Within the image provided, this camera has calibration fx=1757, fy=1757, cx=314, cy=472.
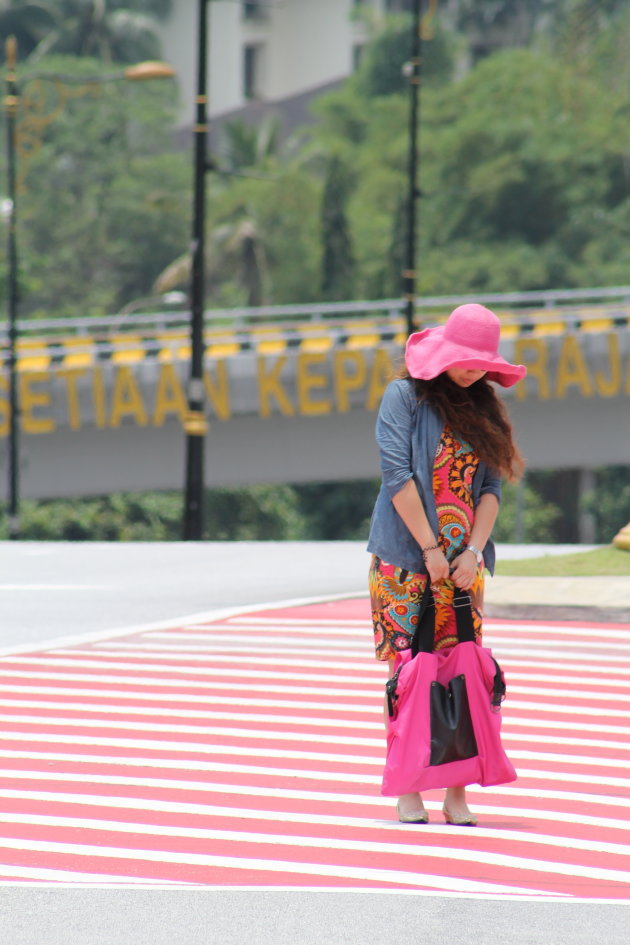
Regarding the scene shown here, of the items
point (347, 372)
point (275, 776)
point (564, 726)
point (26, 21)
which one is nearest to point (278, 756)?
point (275, 776)

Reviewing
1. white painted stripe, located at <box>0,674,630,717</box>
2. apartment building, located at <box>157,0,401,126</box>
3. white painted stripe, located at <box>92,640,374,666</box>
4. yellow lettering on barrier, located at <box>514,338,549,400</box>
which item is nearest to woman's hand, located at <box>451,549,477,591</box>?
white painted stripe, located at <box>0,674,630,717</box>

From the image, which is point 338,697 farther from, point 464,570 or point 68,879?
point 68,879

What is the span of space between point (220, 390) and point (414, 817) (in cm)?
3046

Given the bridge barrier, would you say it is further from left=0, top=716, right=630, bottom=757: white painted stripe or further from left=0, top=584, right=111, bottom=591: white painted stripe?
left=0, top=716, right=630, bottom=757: white painted stripe

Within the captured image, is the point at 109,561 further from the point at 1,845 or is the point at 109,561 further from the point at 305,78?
the point at 305,78

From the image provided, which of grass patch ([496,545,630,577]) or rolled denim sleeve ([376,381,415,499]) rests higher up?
rolled denim sleeve ([376,381,415,499])

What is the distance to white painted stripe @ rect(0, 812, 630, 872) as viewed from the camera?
602 centimetres

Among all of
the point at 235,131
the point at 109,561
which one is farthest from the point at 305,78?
the point at 109,561

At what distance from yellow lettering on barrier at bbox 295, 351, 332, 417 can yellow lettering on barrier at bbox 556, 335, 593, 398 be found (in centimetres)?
505

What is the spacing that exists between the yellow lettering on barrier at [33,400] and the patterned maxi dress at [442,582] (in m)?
30.6

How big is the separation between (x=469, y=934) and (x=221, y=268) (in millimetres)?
60124

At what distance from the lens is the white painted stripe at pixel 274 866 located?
5.56m

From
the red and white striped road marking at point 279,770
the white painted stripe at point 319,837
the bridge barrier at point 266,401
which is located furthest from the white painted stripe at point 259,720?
the bridge barrier at point 266,401

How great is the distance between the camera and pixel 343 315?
204 feet
